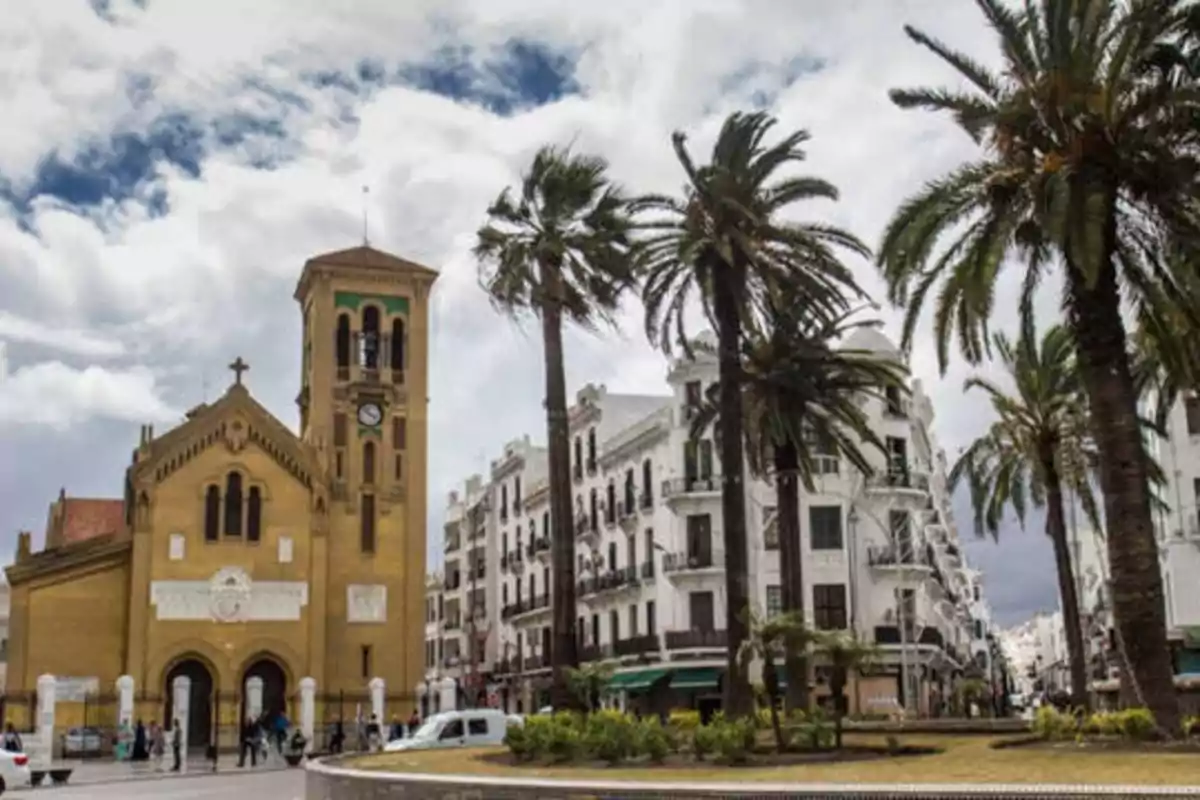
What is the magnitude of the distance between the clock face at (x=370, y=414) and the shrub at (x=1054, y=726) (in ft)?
139

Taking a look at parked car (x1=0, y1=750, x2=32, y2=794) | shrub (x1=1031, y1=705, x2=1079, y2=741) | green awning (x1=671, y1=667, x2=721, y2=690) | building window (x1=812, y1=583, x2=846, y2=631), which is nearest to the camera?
shrub (x1=1031, y1=705, x2=1079, y2=741)

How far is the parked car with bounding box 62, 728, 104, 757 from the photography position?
168 feet

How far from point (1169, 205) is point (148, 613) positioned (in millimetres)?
43237

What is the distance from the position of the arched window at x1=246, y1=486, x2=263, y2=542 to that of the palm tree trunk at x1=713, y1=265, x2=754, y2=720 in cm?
3251

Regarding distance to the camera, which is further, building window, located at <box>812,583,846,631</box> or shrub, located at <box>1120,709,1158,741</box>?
building window, located at <box>812,583,846,631</box>

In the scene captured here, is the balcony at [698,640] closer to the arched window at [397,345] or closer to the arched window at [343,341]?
the arched window at [397,345]

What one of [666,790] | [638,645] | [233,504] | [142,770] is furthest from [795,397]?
[233,504]

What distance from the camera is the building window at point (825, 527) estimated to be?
58875 millimetres

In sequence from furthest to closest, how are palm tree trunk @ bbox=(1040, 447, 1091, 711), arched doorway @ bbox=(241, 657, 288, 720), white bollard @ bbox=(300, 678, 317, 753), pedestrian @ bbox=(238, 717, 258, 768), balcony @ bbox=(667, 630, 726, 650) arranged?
balcony @ bbox=(667, 630, 726, 650) → arched doorway @ bbox=(241, 657, 288, 720) → white bollard @ bbox=(300, 678, 317, 753) → pedestrian @ bbox=(238, 717, 258, 768) → palm tree trunk @ bbox=(1040, 447, 1091, 711)

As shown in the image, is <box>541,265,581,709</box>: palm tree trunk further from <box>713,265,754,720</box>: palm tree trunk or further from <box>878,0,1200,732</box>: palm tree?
<box>878,0,1200,732</box>: palm tree

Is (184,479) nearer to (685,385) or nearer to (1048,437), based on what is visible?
(685,385)

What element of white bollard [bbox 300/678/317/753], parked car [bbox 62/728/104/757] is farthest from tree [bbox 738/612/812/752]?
parked car [bbox 62/728/104/757]

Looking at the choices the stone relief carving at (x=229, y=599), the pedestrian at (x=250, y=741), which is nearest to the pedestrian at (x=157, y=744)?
the pedestrian at (x=250, y=741)

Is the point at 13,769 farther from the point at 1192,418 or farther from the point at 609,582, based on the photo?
the point at 1192,418
